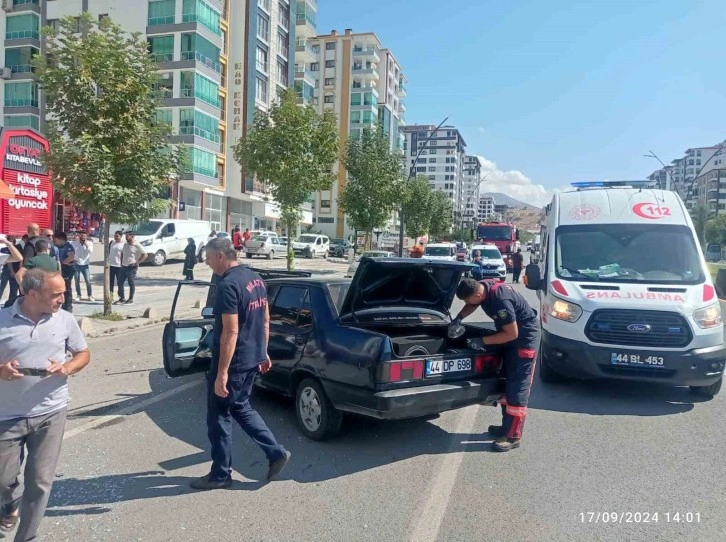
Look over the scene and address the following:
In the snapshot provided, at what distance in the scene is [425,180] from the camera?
56625 millimetres

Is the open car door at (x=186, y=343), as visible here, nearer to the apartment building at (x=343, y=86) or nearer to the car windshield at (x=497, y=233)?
the car windshield at (x=497, y=233)

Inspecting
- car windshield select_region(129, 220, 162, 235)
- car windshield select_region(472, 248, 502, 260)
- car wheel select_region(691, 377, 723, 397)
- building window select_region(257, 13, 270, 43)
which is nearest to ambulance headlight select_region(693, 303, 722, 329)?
car wheel select_region(691, 377, 723, 397)

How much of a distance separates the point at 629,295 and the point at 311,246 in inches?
1426

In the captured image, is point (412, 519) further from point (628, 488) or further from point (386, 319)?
point (386, 319)

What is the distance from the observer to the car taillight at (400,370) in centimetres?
463

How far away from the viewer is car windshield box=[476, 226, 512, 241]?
40188 millimetres

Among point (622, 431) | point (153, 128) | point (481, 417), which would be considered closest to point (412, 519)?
point (481, 417)

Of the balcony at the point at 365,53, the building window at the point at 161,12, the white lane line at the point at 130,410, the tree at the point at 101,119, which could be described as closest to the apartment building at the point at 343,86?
the balcony at the point at 365,53

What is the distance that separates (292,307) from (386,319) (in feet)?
3.08

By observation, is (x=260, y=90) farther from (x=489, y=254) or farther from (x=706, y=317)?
(x=706, y=317)

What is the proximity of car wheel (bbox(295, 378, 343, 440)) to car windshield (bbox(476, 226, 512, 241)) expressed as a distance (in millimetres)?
36436

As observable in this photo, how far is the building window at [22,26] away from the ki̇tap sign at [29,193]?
39.6 meters

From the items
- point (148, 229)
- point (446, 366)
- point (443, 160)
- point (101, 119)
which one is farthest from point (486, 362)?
point (443, 160)

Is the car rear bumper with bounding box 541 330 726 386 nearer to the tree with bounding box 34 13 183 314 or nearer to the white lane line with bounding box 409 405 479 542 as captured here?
the white lane line with bounding box 409 405 479 542
